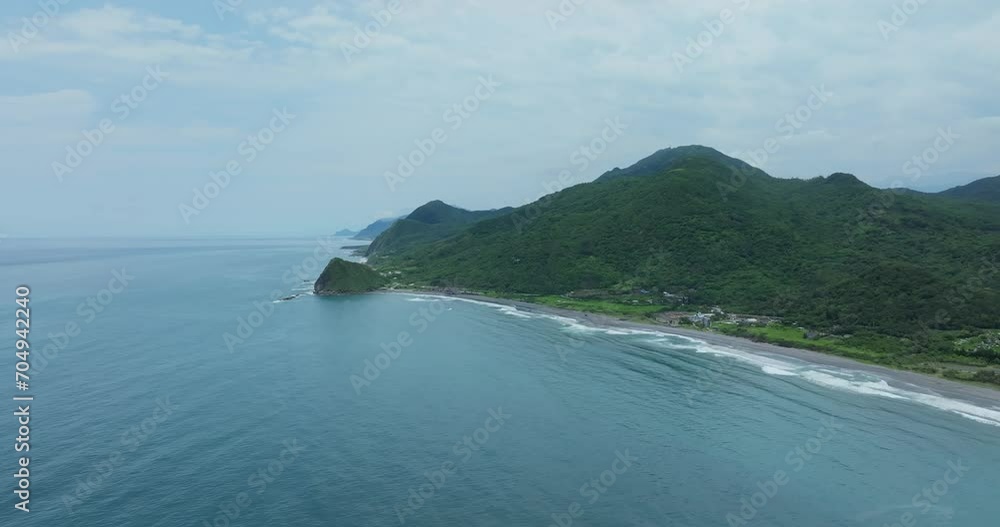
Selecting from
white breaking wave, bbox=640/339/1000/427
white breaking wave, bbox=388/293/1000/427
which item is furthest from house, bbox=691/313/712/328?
white breaking wave, bbox=640/339/1000/427

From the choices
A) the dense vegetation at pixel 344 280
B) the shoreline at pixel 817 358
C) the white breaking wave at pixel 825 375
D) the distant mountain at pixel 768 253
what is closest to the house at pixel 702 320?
the shoreline at pixel 817 358

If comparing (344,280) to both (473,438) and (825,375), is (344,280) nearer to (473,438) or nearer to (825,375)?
(473,438)

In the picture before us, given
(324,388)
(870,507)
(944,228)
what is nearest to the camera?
(870,507)

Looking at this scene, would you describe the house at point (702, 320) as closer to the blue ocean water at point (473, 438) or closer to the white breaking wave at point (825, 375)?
the white breaking wave at point (825, 375)

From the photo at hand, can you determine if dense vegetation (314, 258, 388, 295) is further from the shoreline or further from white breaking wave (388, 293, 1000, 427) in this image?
white breaking wave (388, 293, 1000, 427)

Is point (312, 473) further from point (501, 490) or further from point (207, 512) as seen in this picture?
point (501, 490)

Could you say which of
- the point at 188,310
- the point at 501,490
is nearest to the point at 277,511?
the point at 501,490

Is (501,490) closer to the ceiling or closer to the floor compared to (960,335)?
closer to the floor
